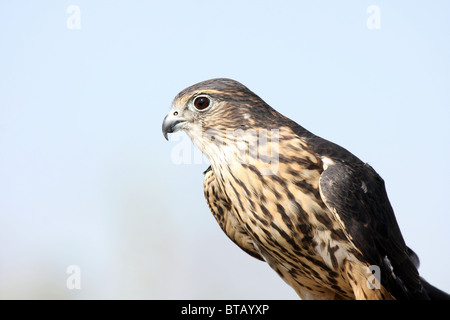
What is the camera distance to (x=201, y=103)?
129 inches

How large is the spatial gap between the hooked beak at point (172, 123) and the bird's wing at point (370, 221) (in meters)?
0.94

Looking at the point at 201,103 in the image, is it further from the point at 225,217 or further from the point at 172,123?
the point at 225,217

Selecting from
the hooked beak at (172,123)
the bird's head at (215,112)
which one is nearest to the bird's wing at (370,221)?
the bird's head at (215,112)

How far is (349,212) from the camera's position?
286cm

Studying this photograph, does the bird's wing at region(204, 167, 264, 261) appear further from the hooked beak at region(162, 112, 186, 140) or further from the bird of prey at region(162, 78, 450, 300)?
A: the hooked beak at region(162, 112, 186, 140)

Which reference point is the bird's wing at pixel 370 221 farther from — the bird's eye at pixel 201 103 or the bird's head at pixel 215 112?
the bird's eye at pixel 201 103

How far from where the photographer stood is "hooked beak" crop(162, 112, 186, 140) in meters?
3.30

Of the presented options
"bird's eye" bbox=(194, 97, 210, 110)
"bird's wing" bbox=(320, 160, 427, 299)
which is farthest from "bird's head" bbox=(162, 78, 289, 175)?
"bird's wing" bbox=(320, 160, 427, 299)

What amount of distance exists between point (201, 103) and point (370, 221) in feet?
3.94
